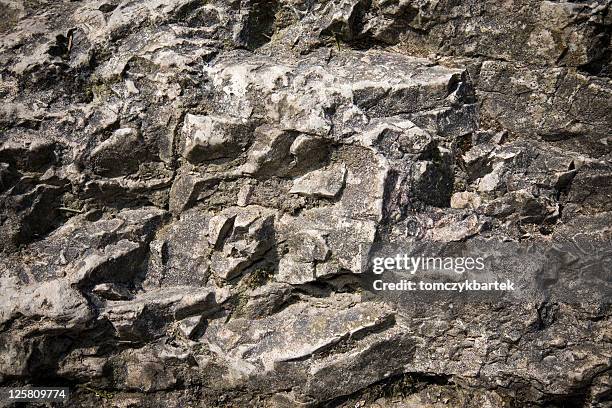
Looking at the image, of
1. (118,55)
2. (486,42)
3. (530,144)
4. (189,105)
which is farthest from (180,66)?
(530,144)

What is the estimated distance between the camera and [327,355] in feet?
17.1

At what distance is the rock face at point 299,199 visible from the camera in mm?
5223

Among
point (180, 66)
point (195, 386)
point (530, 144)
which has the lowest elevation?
point (195, 386)

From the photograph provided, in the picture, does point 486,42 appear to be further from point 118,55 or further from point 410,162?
point 118,55

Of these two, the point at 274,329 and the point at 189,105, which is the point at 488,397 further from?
the point at 189,105

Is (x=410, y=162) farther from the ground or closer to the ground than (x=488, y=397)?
farther from the ground

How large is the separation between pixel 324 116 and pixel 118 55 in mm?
2342

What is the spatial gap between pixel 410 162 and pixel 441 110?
0.67m

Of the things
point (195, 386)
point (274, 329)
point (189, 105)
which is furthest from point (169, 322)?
point (189, 105)

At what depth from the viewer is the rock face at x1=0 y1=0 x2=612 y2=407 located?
5.22 metres

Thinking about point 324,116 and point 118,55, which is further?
point 118,55

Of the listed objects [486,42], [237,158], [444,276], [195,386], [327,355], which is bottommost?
[195,386]

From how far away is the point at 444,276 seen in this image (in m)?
5.27

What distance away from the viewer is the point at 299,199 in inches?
216
